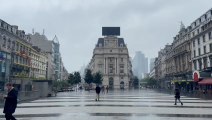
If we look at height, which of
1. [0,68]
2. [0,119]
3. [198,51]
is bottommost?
[0,119]

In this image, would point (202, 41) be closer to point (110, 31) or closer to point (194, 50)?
point (194, 50)

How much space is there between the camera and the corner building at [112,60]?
125000mm

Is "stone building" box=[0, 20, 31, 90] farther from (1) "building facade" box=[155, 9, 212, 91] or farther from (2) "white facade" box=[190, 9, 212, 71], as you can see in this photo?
(2) "white facade" box=[190, 9, 212, 71]

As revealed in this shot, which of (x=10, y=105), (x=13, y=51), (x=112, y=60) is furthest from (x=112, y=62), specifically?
(x=10, y=105)

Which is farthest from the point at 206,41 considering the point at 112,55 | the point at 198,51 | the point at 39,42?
the point at 112,55

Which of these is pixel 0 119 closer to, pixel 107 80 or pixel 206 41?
pixel 206 41

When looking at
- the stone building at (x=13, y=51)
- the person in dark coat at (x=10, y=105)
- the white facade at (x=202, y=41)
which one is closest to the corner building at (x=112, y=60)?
the stone building at (x=13, y=51)

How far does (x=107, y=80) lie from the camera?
125 metres

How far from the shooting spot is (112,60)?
417ft

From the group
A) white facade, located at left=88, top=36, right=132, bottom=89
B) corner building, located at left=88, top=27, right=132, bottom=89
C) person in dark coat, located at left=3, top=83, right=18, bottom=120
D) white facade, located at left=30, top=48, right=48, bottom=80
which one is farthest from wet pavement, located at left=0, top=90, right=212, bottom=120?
white facade, located at left=88, top=36, right=132, bottom=89

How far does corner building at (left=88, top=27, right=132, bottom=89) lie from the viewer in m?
125

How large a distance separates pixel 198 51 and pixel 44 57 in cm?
5284

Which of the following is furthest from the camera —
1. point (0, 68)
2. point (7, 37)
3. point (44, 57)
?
point (44, 57)

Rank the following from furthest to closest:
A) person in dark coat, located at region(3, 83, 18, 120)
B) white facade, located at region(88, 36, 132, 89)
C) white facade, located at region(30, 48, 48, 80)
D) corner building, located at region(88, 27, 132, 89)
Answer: white facade, located at region(88, 36, 132, 89), corner building, located at region(88, 27, 132, 89), white facade, located at region(30, 48, 48, 80), person in dark coat, located at region(3, 83, 18, 120)
